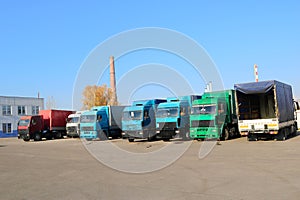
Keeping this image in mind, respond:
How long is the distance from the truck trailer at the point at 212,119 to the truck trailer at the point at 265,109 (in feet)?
5.30

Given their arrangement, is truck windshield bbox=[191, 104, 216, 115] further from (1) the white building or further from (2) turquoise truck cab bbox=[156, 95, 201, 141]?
(1) the white building

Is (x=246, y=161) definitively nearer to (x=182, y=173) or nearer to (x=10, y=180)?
(x=182, y=173)

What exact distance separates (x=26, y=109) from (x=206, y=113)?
163ft

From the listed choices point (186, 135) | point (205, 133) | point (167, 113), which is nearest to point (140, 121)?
point (167, 113)

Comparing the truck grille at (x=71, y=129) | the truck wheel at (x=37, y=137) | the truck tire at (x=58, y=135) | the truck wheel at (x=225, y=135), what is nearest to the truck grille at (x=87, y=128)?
the truck grille at (x=71, y=129)

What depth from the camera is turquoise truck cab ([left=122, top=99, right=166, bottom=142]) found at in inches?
1011

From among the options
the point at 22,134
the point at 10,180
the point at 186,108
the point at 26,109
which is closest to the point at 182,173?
the point at 10,180

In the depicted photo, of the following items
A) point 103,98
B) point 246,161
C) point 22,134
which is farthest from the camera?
point 103,98

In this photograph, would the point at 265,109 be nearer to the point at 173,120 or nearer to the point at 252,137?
the point at 252,137

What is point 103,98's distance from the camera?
7131 cm

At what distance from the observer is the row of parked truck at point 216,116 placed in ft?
66.2

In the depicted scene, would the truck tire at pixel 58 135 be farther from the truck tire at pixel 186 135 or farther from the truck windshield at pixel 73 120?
the truck tire at pixel 186 135

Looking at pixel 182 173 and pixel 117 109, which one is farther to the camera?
pixel 117 109

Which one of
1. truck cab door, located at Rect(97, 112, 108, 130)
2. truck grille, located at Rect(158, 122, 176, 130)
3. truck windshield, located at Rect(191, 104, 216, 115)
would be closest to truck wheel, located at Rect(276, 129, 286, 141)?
truck windshield, located at Rect(191, 104, 216, 115)
